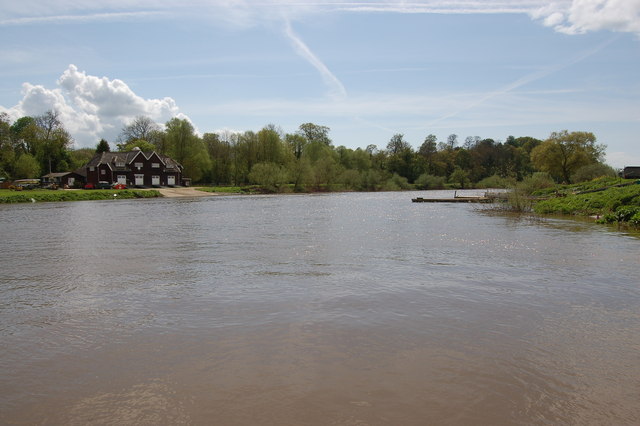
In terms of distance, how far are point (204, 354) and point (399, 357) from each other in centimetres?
286

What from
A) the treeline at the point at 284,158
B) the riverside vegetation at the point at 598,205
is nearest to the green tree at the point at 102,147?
the treeline at the point at 284,158

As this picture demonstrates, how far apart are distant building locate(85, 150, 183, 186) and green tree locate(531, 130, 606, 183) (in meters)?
62.0

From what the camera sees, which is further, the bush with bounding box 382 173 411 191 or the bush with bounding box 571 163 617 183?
the bush with bounding box 382 173 411 191

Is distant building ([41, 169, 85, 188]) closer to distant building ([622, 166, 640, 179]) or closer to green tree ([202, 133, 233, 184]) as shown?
green tree ([202, 133, 233, 184])

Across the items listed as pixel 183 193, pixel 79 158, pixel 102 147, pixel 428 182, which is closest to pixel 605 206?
pixel 183 193

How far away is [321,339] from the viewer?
7.60 metres

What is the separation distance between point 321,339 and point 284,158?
8847cm

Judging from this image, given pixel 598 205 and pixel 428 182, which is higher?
pixel 428 182

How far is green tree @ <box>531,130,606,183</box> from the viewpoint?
6644 centimetres

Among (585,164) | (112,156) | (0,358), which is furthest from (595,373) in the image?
(112,156)

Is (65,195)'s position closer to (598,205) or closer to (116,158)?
(116,158)

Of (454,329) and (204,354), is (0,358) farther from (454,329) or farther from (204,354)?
(454,329)

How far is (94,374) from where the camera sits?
629 cm

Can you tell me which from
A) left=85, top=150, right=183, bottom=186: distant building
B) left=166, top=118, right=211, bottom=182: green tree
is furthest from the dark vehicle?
left=166, top=118, right=211, bottom=182: green tree
